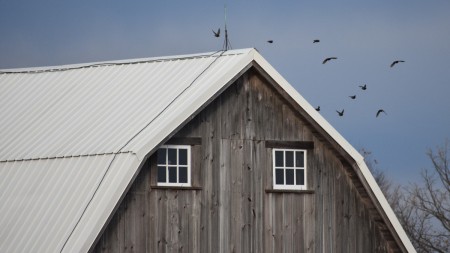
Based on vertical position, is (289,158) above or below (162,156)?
above

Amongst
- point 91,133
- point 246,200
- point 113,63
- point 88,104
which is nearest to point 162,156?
point 91,133

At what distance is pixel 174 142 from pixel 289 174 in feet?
9.03

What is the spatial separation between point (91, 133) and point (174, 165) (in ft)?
5.55

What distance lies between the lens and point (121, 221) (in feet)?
110

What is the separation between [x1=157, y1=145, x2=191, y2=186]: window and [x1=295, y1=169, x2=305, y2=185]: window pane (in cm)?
249

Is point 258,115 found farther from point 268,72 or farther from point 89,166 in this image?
point 89,166

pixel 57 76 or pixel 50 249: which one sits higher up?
pixel 57 76

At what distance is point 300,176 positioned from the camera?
119 feet

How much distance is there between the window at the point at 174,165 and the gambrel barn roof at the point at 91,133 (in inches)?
30.2

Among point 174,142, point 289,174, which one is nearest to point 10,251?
point 174,142

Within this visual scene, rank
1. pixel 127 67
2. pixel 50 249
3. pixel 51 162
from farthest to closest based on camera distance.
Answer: pixel 127 67 < pixel 51 162 < pixel 50 249

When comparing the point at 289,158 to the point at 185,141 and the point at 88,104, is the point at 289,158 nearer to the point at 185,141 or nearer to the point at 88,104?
the point at 185,141

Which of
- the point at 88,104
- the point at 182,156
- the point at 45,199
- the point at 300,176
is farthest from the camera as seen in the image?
the point at 88,104

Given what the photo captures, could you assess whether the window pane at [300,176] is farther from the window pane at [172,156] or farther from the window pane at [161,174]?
the window pane at [161,174]
